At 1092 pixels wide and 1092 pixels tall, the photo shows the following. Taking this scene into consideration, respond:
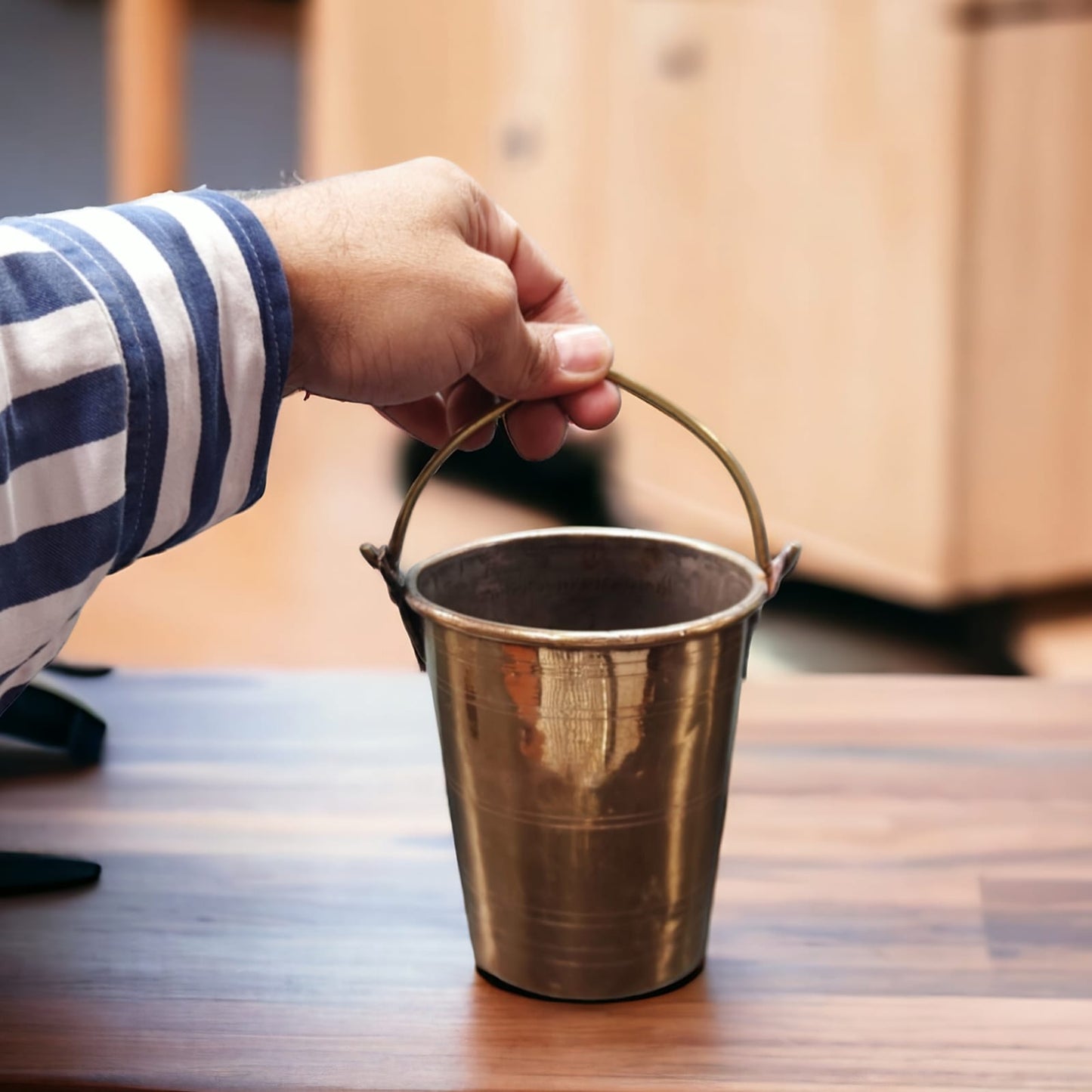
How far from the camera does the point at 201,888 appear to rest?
2.11ft

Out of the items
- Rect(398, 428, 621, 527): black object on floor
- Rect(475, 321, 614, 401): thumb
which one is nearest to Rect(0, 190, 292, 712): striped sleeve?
Rect(475, 321, 614, 401): thumb

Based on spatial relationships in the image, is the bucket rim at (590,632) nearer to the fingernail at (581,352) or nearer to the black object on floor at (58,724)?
the fingernail at (581,352)

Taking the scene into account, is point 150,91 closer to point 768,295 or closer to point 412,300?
point 768,295

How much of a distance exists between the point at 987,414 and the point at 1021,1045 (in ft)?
4.49

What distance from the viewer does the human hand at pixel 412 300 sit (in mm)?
581

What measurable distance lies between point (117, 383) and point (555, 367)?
0.72 feet

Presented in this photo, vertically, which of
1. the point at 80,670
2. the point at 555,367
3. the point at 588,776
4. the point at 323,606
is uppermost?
the point at 555,367

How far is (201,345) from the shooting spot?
52 centimetres

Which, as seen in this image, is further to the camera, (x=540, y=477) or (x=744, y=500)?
(x=540, y=477)

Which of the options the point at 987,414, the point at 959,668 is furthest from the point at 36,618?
the point at 959,668

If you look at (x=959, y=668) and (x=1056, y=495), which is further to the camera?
(x=959, y=668)

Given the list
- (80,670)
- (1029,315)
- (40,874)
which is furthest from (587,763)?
(1029,315)

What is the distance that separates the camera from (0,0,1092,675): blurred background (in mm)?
1738

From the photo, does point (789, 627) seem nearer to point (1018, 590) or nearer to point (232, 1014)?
point (1018, 590)
